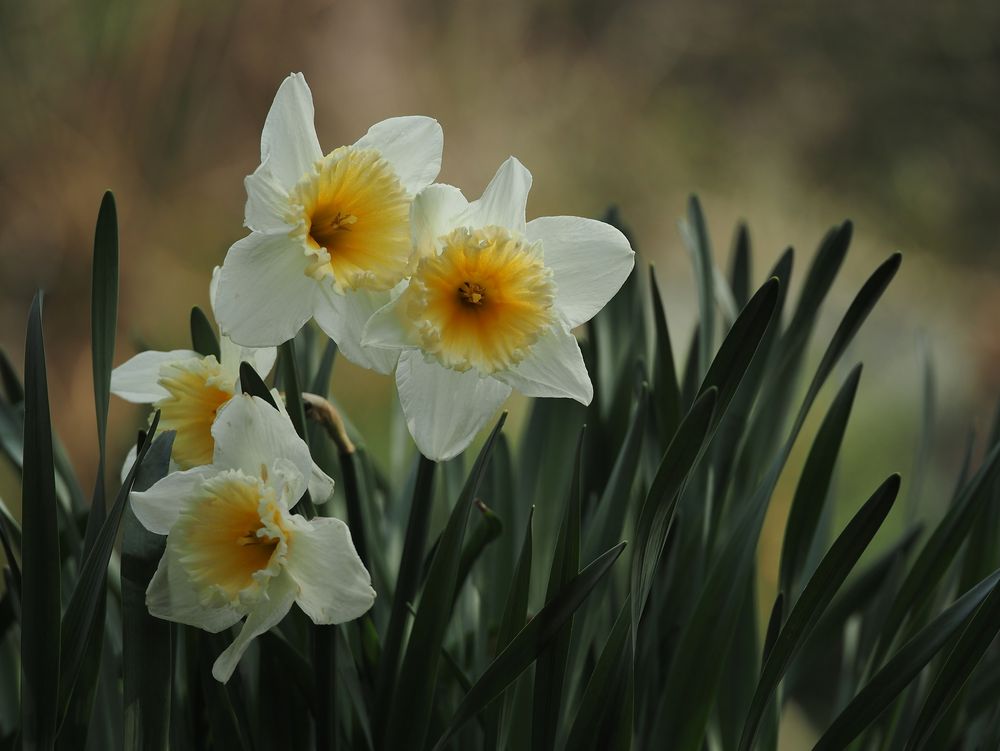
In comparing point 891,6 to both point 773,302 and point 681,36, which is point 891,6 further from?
point 773,302

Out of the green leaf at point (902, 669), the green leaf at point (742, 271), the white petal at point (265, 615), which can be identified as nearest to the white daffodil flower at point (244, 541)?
the white petal at point (265, 615)

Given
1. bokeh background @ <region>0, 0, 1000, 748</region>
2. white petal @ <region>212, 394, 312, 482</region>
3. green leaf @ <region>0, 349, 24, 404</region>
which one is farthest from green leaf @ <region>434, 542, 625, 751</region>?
bokeh background @ <region>0, 0, 1000, 748</region>

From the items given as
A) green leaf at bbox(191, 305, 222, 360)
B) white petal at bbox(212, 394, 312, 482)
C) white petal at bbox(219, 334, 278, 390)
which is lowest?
white petal at bbox(212, 394, 312, 482)

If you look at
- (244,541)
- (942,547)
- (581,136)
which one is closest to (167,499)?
(244,541)

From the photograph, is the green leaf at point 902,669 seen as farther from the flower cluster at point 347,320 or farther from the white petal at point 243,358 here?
the white petal at point 243,358

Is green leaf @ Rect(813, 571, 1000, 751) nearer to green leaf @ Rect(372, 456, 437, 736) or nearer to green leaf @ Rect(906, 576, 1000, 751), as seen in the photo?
green leaf @ Rect(906, 576, 1000, 751)

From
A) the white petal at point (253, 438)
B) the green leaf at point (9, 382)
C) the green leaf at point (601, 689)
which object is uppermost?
the green leaf at point (9, 382)

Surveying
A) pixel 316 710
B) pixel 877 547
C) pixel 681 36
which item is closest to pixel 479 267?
pixel 316 710
